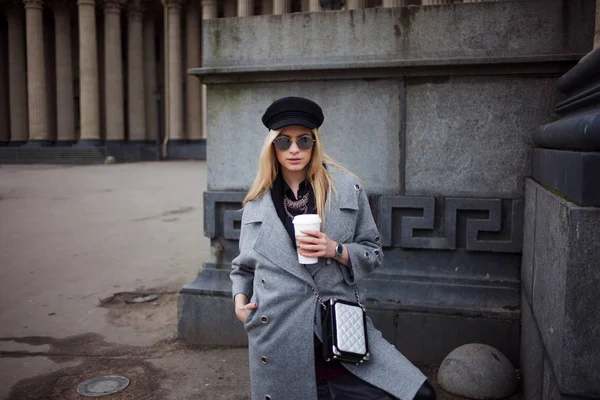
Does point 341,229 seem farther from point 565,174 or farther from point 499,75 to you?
point 499,75

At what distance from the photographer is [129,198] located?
53.2 feet

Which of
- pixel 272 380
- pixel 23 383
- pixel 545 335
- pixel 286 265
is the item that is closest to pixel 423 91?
pixel 545 335

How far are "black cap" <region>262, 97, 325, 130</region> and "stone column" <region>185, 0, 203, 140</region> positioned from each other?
46.3 m

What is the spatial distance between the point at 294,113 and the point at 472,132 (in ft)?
8.35

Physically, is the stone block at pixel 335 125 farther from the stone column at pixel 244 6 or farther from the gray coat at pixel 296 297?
the stone column at pixel 244 6

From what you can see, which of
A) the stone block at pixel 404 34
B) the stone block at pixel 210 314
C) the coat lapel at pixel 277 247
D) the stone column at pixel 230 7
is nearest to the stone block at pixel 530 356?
the coat lapel at pixel 277 247

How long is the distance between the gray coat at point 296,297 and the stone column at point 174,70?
46025 millimetres

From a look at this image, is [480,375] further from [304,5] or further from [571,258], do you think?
[304,5]

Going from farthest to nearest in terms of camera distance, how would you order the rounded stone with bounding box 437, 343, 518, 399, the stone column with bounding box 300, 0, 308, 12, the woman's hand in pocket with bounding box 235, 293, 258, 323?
the stone column with bounding box 300, 0, 308, 12 → the rounded stone with bounding box 437, 343, 518, 399 → the woman's hand in pocket with bounding box 235, 293, 258, 323

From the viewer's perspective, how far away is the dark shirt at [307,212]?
2.67 m

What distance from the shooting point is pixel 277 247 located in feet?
8.86

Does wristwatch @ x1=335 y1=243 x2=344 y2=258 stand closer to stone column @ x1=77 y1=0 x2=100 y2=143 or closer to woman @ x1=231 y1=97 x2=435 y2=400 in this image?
woman @ x1=231 y1=97 x2=435 y2=400

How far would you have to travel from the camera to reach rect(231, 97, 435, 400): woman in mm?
2588

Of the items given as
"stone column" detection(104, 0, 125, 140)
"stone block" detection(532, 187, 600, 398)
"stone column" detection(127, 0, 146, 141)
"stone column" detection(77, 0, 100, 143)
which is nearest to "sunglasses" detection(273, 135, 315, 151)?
"stone block" detection(532, 187, 600, 398)
